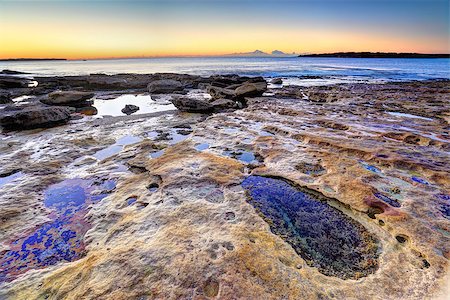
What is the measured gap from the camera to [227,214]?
4.06m

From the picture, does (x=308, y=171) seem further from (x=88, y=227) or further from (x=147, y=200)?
(x=88, y=227)

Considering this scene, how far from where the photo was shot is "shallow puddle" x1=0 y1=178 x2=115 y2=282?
3.27 meters

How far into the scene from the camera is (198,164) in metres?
5.90

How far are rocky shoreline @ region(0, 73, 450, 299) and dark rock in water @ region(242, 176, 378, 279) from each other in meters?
0.02

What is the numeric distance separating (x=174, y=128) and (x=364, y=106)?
10035mm

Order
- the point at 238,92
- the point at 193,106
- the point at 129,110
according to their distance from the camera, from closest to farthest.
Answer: the point at 193,106
the point at 129,110
the point at 238,92

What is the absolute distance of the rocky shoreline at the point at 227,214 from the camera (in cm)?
284

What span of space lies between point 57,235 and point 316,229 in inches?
152

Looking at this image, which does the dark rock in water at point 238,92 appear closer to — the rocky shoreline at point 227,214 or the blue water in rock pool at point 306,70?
the rocky shoreline at point 227,214

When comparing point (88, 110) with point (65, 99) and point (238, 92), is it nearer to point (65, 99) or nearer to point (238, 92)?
point (65, 99)

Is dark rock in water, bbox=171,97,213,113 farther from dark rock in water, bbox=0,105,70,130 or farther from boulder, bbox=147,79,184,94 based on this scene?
boulder, bbox=147,79,184,94

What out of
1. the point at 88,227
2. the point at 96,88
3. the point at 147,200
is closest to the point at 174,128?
the point at 147,200

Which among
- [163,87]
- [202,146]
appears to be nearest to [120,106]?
[163,87]

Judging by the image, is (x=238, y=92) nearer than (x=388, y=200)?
No
